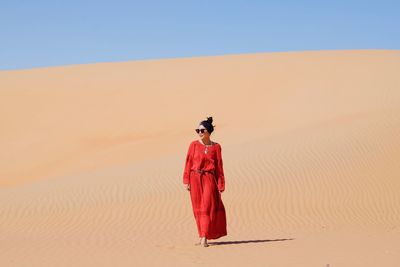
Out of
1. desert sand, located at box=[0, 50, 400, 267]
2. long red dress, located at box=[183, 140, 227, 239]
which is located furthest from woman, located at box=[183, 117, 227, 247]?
desert sand, located at box=[0, 50, 400, 267]

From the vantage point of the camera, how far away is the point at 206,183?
926cm

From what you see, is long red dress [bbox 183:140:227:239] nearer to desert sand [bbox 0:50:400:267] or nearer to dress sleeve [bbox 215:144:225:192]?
dress sleeve [bbox 215:144:225:192]

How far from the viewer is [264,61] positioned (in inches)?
1721

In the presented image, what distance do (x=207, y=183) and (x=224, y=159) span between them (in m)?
9.08

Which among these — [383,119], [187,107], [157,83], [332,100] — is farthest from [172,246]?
[157,83]

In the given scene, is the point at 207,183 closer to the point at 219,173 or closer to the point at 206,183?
the point at 206,183

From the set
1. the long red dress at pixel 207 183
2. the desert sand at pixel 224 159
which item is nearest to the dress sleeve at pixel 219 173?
the long red dress at pixel 207 183

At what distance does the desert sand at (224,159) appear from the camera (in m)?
9.52

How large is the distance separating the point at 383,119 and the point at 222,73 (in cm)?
1822

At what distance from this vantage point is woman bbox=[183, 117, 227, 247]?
9195 mm

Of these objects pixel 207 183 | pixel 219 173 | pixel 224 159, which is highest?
pixel 224 159

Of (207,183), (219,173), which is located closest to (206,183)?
(207,183)

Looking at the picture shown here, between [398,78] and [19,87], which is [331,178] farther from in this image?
[19,87]

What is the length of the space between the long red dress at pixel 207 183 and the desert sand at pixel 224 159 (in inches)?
15.9
